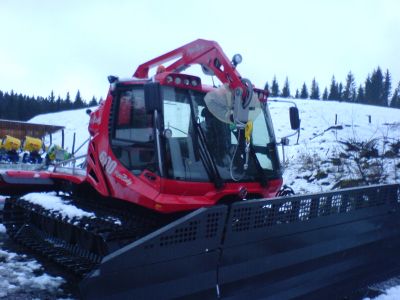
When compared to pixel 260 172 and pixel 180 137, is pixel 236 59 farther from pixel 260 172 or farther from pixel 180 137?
pixel 260 172

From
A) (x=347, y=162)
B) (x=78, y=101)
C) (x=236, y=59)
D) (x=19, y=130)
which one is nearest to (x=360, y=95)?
(x=78, y=101)

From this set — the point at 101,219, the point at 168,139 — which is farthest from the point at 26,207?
the point at 168,139

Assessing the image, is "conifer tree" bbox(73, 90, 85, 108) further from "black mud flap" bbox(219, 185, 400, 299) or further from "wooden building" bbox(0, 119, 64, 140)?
"black mud flap" bbox(219, 185, 400, 299)

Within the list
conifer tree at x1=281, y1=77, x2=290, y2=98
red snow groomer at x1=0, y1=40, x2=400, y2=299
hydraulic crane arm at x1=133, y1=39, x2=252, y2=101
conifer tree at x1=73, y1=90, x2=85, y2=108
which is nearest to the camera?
red snow groomer at x1=0, y1=40, x2=400, y2=299

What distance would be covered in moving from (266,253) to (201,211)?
835 mm

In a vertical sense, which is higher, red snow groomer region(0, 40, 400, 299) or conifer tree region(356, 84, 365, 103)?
conifer tree region(356, 84, 365, 103)

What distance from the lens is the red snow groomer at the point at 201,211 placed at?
3371 millimetres

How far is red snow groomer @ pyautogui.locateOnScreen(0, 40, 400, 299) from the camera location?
11.1 ft

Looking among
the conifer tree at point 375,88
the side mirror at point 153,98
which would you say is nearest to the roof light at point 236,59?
the side mirror at point 153,98

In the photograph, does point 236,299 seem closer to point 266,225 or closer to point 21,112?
point 266,225

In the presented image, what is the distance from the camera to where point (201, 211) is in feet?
11.3

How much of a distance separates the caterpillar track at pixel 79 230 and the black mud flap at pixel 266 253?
0.89 m

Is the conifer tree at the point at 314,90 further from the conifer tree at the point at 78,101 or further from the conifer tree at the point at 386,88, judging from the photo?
the conifer tree at the point at 78,101

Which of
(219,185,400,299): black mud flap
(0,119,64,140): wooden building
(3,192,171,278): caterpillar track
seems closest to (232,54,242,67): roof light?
(219,185,400,299): black mud flap
